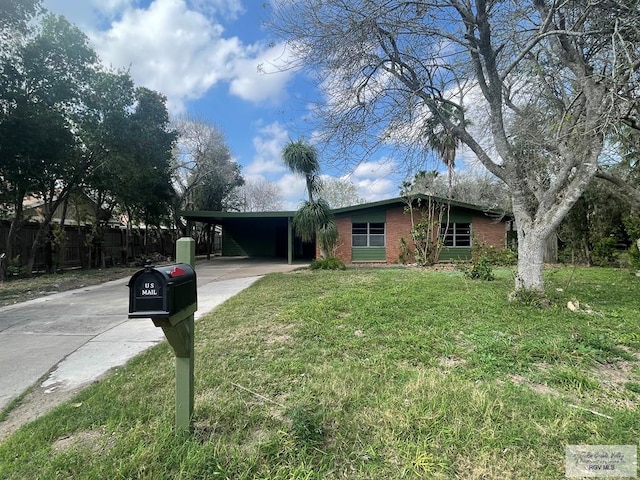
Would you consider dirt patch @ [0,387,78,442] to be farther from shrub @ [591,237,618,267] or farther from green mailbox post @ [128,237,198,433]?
shrub @ [591,237,618,267]

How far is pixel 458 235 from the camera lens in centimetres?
1597

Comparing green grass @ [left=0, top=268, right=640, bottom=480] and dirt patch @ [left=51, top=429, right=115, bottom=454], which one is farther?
dirt patch @ [left=51, top=429, right=115, bottom=454]

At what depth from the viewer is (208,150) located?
23406mm

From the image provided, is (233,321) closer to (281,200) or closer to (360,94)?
(360,94)

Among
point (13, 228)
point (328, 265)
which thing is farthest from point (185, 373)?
point (13, 228)

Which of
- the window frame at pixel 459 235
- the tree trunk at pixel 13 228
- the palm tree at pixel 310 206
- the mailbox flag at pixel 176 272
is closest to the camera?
the mailbox flag at pixel 176 272

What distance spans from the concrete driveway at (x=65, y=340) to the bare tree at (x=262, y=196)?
2898cm

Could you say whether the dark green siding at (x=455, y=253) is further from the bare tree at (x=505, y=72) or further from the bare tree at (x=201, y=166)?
the bare tree at (x=201, y=166)

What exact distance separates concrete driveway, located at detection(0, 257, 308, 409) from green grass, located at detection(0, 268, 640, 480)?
1.39ft

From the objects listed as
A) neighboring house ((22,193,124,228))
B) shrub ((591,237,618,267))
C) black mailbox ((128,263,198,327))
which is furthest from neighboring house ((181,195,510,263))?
black mailbox ((128,263,198,327))

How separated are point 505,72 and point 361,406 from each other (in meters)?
5.77

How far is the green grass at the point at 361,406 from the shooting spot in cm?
186

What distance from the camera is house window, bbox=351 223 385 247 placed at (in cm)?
1581

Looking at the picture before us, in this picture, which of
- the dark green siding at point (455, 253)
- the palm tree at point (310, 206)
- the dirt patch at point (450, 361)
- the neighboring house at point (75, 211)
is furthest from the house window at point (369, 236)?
the dirt patch at point (450, 361)
